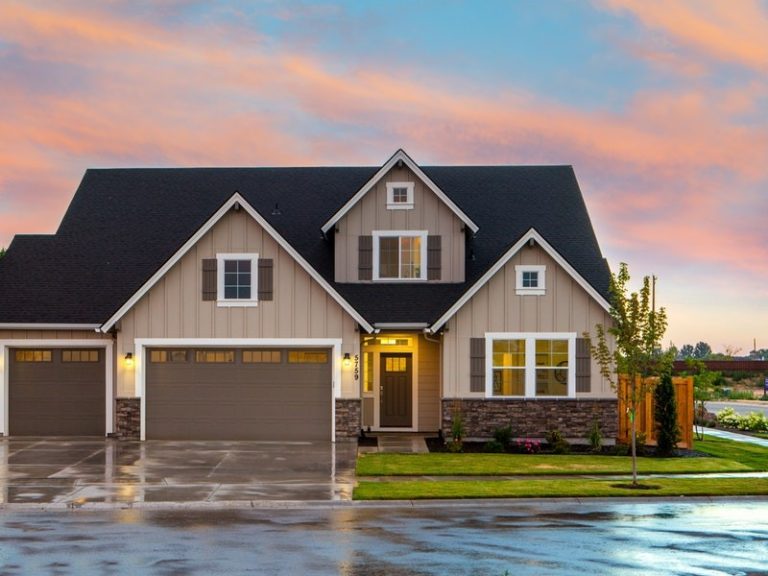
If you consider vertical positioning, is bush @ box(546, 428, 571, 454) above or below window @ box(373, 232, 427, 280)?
below

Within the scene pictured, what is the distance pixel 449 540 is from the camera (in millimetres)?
13789

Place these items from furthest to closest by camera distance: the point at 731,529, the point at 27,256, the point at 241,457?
the point at 27,256 < the point at 241,457 < the point at 731,529

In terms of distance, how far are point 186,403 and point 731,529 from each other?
17.0m

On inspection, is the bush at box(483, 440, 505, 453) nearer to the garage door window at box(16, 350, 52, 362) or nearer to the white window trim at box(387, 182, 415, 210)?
the white window trim at box(387, 182, 415, 210)

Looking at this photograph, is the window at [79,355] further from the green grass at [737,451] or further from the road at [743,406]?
the road at [743,406]

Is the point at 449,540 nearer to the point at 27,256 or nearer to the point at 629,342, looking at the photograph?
the point at 629,342

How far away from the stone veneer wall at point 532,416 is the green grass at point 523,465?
81.8 inches

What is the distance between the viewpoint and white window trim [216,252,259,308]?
89.7 feet

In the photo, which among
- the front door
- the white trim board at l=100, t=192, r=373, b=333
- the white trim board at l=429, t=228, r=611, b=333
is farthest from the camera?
the front door

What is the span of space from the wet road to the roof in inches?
467

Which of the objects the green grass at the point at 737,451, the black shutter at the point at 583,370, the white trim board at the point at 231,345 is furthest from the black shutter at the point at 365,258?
the green grass at the point at 737,451

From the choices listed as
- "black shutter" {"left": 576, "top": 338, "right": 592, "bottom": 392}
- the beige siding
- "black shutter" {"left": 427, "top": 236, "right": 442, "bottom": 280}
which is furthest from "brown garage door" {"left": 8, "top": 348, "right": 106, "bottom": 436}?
"black shutter" {"left": 576, "top": 338, "right": 592, "bottom": 392}

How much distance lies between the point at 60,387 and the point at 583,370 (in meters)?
15.4

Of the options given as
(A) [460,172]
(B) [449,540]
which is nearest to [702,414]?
(A) [460,172]
